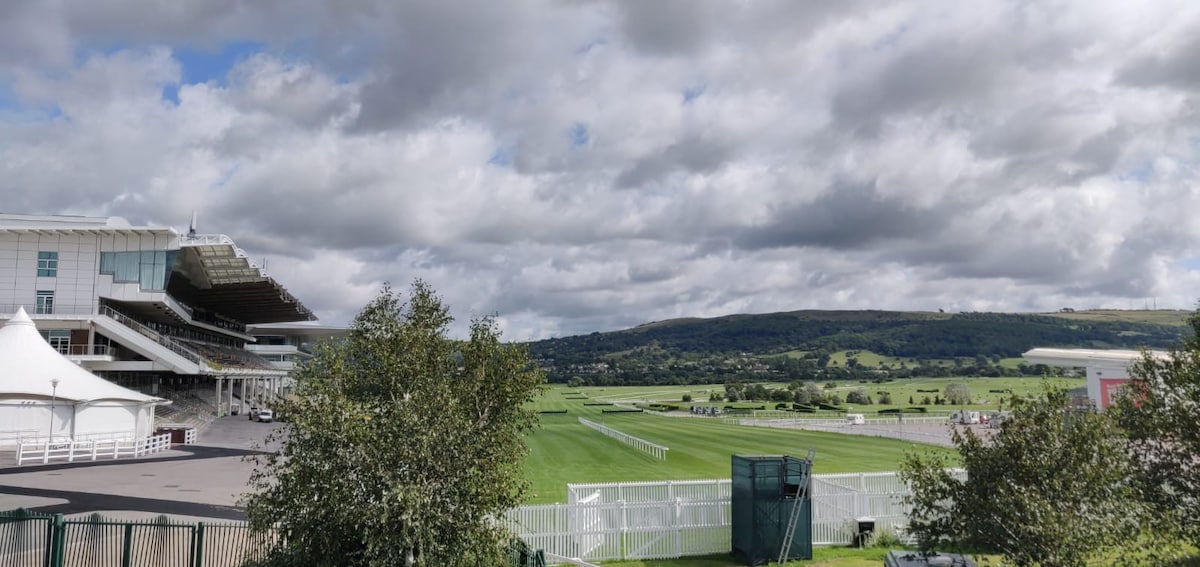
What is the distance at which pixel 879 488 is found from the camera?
69.6 feet

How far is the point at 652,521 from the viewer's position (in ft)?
62.3

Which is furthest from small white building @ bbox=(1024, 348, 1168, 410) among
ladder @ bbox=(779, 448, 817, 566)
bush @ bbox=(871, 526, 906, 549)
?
ladder @ bbox=(779, 448, 817, 566)

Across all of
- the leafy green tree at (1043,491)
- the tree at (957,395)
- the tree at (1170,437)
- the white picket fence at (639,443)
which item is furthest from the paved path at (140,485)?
the tree at (957,395)

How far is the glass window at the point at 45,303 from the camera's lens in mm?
58688

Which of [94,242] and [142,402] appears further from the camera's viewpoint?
[94,242]

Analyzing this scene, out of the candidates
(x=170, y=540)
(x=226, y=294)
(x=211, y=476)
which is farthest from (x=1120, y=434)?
(x=226, y=294)

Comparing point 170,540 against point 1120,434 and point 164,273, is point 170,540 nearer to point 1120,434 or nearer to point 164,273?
point 1120,434

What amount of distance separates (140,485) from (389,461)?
79.2 ft

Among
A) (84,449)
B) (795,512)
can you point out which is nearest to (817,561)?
(795,512)

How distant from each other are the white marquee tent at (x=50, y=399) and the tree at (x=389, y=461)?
38047mm

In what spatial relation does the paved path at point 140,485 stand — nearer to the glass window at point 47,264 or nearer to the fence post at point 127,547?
the fence post at point 127,547

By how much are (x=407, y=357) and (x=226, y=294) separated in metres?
87.1

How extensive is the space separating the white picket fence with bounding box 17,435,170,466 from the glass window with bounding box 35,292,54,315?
25.2 meters

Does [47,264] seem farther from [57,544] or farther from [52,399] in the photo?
[57,544]
